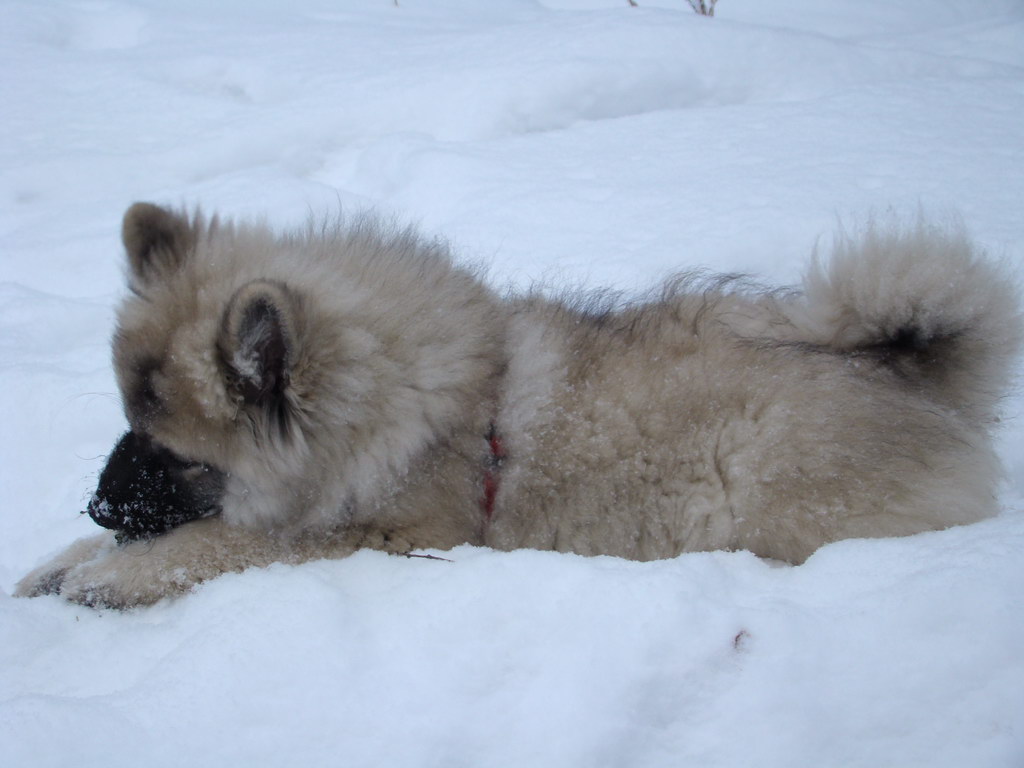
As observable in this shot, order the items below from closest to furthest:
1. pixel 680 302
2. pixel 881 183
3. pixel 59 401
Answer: pixel 680 302, pixel 59 401, pixel 881 183

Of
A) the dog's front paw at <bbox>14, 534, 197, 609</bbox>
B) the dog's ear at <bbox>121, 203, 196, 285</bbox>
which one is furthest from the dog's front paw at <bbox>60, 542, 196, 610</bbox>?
the dog's ear at <bbox>121, 203, 196, 285</bbox>

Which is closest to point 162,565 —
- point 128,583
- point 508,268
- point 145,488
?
point 128,583

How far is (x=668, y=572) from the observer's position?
68.3 inches

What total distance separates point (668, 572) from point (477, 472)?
0.78 meters

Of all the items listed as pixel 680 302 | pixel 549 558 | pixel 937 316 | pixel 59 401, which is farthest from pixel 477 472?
pixel 59 401

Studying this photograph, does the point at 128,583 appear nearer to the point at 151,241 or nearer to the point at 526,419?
the point at 151,241

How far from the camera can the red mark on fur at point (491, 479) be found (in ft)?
7.59

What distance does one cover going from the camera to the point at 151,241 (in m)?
2.32

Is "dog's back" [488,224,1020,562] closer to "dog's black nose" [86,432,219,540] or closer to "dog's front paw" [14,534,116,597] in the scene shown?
"dog's black nose" [86,432,219,540]

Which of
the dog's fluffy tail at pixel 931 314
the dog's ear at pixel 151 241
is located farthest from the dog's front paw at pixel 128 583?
the dog's fluffy tail at pixel 931 314

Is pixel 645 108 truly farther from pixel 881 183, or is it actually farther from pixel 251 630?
pixel 251 630

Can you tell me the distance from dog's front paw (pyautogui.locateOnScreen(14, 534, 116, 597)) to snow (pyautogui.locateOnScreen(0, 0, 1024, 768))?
312 mm

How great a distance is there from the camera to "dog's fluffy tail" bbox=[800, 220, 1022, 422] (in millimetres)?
2141

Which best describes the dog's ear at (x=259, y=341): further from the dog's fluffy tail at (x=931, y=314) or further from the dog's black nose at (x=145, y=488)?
the dog's fluffy tail at (x=931, y=314)
